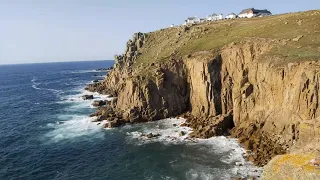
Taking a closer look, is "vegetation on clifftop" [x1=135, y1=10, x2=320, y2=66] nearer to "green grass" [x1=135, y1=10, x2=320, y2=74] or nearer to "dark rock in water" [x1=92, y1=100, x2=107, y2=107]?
"green grass" [x1=135, y1=10, x2=320, y2=74]

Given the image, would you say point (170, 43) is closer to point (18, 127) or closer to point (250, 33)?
point (250, 33)

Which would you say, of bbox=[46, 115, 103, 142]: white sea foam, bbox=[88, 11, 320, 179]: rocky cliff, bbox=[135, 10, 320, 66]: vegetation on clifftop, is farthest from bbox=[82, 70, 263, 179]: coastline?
bbox=[135, 10, 320, 66]: vegetation on clifftop

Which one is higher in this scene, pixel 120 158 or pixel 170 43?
pixel 170 43

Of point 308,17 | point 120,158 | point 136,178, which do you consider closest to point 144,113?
point 120,158

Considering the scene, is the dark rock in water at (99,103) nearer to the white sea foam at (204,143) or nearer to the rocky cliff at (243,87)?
the rocky cliff at (243,87)

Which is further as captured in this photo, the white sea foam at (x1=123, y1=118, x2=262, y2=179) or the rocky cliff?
the rocky cliff
